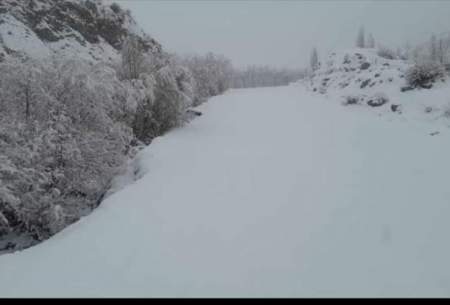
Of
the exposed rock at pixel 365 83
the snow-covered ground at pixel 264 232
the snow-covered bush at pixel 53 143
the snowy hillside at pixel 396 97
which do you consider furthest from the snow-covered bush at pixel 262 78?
the snow-covered ground at pixel 264 232

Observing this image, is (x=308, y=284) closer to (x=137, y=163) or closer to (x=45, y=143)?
(x=45, y=143)

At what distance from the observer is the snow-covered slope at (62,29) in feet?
49.5

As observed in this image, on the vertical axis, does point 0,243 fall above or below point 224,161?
below

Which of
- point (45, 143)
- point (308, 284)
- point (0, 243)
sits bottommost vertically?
point (0, 243)

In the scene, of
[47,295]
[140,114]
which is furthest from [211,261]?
[140,114]

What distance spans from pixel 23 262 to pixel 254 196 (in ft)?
13.1

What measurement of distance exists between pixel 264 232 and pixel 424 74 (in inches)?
617

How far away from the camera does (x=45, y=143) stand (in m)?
7.33

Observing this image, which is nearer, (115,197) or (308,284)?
(308,284)

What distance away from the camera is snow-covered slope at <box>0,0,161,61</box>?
15094 millimetres

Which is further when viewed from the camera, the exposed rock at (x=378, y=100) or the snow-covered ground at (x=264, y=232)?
the exposed rock at (x=378, y=100)

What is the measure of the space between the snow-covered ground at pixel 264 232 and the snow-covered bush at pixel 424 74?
8.48 m

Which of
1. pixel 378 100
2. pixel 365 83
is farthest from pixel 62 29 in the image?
pixel 365 83

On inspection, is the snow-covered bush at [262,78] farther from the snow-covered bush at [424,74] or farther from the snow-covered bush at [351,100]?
the snow-covered bush at [424,74]
